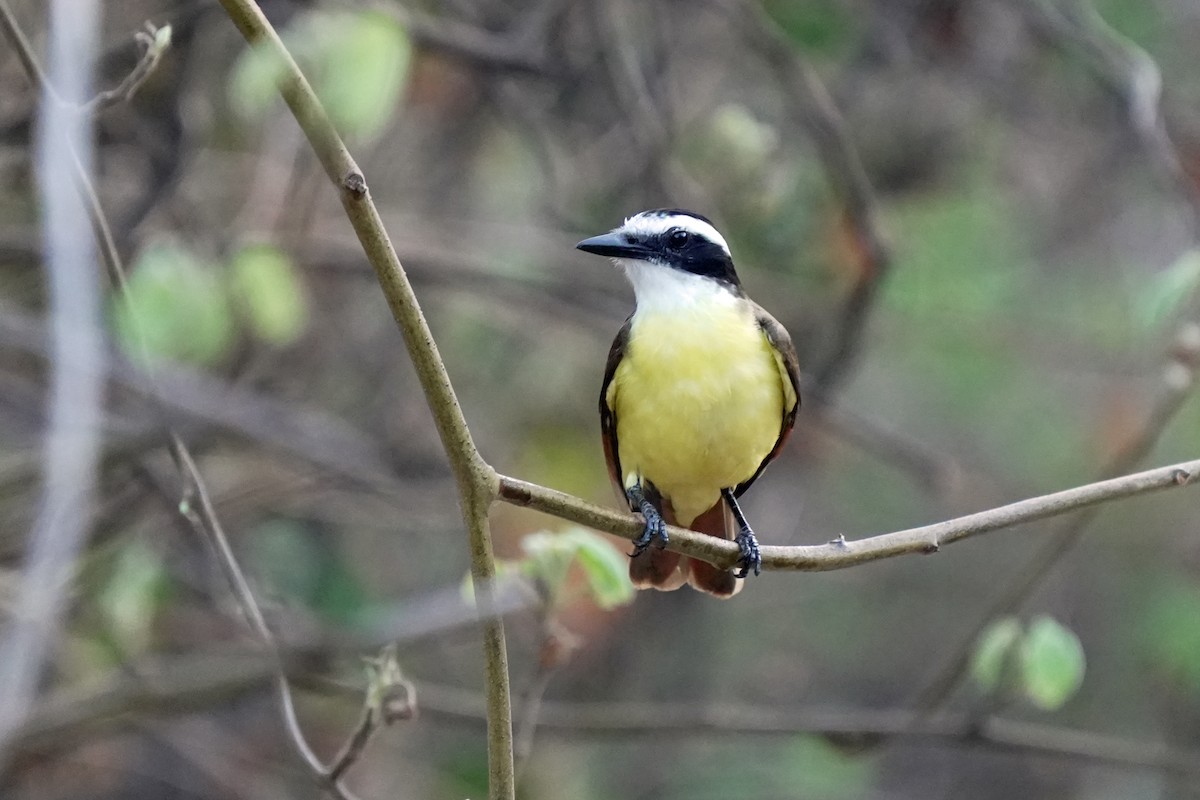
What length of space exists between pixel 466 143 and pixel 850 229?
1665mm

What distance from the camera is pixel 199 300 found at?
3.67m

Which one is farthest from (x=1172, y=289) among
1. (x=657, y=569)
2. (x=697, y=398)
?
(x=657, y=569)

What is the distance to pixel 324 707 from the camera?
6.23 meters

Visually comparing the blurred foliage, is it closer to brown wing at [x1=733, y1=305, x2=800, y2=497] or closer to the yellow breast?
the yellow breast

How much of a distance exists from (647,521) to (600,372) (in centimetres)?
395

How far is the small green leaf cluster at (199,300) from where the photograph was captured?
142 inches

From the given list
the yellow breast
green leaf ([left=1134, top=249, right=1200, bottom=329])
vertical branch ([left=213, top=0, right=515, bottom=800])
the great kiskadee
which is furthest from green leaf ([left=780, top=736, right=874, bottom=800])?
vertical branch ([left=213, top=0, right=515, bottom=800])

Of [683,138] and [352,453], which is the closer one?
[352,453]

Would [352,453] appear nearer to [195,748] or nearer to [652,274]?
[195,748]

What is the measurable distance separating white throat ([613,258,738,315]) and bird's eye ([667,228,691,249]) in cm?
9

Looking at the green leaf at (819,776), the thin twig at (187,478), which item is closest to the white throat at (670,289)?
the thin twig at (187,478)

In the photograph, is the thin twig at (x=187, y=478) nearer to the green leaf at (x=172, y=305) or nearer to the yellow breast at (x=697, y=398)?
the green leaf at (x=172, y=305)

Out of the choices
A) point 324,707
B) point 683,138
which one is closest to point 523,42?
point 683,138

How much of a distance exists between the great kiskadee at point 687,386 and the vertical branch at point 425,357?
110 cm
